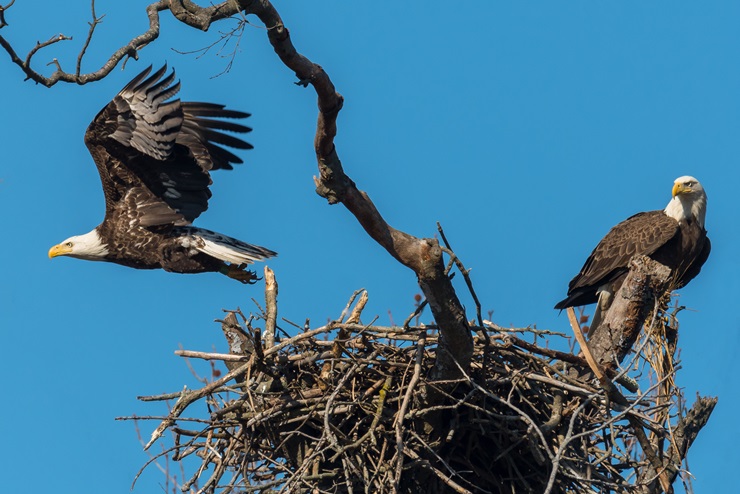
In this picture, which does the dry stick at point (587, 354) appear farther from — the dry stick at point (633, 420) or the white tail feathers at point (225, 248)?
the white tail feathers at point (225, 248)

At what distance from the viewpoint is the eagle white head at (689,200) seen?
8547mm

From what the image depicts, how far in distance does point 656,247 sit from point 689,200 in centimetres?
53

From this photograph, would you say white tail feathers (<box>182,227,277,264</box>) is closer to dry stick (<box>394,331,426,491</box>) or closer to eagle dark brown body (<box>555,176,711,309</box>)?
eagle dark brown body (<box>555,176,711,309</box>)

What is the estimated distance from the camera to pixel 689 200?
859 centimetres

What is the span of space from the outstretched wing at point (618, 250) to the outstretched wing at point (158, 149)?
9.42 ft

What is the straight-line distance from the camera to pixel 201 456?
18.7 ft

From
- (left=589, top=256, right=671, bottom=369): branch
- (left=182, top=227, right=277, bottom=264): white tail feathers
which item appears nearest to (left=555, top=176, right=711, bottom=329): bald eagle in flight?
(left=589, top=256, right=671, bottom=369): branch

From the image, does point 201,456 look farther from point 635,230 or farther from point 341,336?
point 635,230

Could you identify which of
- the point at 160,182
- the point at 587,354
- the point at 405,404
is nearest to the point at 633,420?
the point at 587,354

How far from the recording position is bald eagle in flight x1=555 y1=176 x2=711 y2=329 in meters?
8.40

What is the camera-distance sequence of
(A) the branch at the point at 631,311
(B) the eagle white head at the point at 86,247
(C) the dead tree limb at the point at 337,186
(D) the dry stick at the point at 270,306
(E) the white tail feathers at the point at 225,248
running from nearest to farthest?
(C) the dead tree limb at the point at 337,186
(D) the dry stick at the point at 270,306
(A) the branch at the point at 631,311
(E) the white tail feathers at the point at 225,248
(B) the eagle white head at the point at 86,247

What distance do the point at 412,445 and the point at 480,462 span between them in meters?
0.47

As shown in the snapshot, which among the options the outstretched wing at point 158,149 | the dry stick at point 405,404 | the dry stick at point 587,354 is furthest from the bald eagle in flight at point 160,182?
the dry stick at point 587,354

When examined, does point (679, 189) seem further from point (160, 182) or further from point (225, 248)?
point (160, 182)
